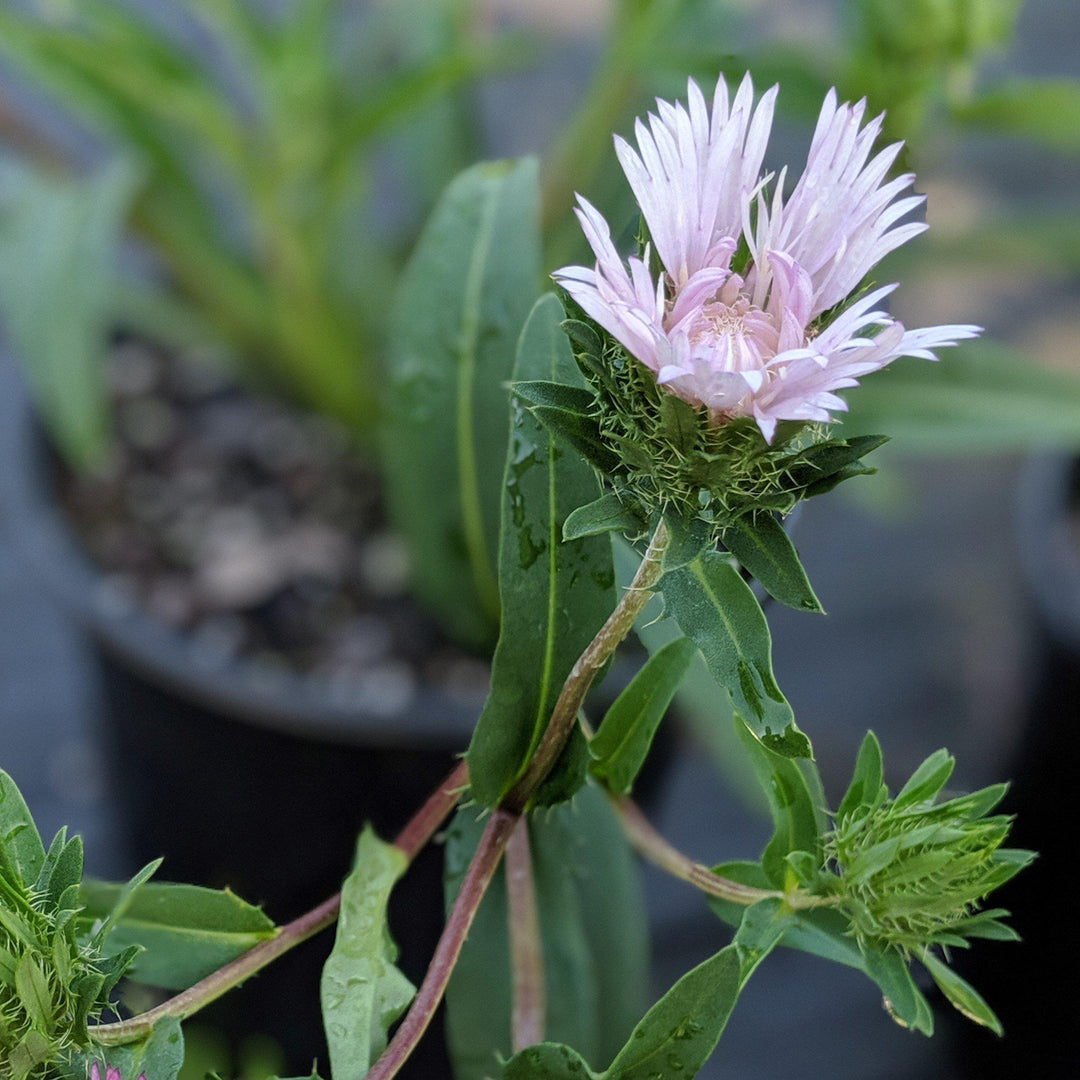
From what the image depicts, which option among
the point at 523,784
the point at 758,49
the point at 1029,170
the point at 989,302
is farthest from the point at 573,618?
the point at 1029,170

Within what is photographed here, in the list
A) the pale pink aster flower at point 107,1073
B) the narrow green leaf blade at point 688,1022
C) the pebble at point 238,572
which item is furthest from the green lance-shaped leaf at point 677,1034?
the pebble at point 238,572

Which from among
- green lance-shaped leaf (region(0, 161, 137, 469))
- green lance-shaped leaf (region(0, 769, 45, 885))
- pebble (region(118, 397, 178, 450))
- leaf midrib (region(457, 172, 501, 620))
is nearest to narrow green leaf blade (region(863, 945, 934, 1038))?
green lance-shaped leaf (region(0, 769, 45, 885))

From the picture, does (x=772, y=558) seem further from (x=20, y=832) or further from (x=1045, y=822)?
(x=1045, y=822)

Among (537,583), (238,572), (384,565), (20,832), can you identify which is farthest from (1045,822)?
(20,832)

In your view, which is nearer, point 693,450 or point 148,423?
point 693,450

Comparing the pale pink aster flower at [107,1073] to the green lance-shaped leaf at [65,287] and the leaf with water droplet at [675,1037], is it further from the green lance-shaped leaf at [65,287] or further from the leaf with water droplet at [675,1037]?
the green lance-shaped leaf at [65,287]

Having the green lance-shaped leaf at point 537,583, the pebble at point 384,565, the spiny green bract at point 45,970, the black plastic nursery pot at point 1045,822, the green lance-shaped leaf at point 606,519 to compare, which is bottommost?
the black plastic nursery pot at point 1045,822
